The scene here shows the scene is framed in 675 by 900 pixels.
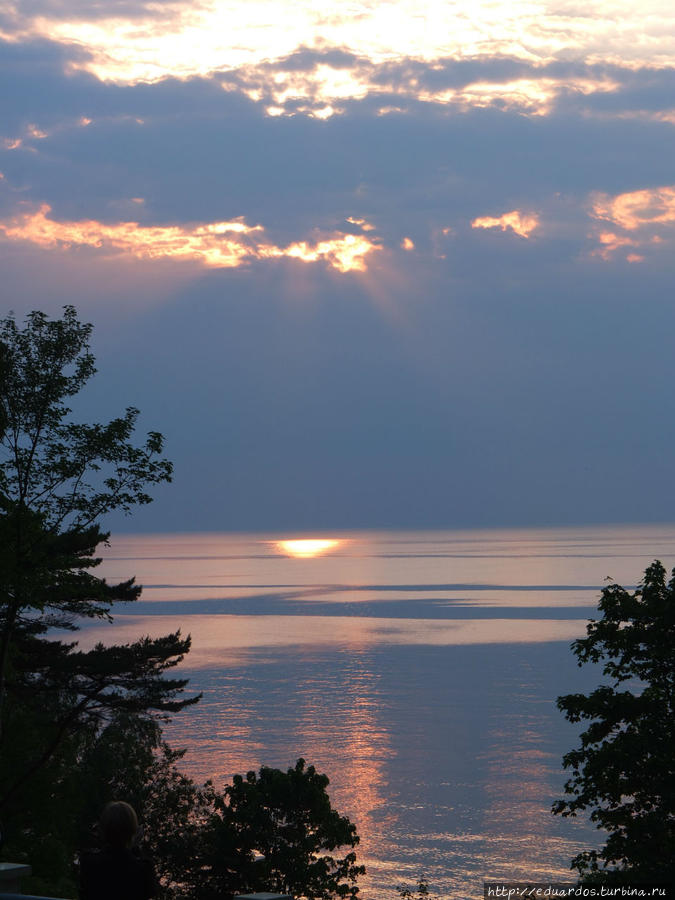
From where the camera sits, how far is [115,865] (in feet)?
24.3

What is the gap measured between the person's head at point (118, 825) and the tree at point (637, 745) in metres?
14.6

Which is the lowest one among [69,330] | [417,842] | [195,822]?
[417,842]

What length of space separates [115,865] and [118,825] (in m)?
0.31

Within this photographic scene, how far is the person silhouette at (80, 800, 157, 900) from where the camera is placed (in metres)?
7.39

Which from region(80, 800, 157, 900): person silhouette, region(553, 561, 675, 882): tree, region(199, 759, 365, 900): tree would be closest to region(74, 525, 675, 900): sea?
region(199, 759, 365, 900): tree

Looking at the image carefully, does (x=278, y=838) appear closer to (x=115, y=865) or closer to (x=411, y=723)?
(x=115, y=865)

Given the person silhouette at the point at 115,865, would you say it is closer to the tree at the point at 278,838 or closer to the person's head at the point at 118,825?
the person's head at the point at 118,825

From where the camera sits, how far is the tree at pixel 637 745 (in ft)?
66.2

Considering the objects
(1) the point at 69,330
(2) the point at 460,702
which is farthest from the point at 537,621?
(1) the point at 69,330

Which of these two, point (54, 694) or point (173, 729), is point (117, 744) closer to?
point (54, 694)

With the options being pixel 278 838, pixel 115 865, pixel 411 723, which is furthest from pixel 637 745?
pixel 411 723

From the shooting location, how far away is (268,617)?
549 ft

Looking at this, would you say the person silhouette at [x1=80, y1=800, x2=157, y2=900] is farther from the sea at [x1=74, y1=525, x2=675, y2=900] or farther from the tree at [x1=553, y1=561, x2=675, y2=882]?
the sea at [x1=74, y1=525, x2=675, y2=900]

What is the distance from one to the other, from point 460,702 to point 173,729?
94.2 ft
